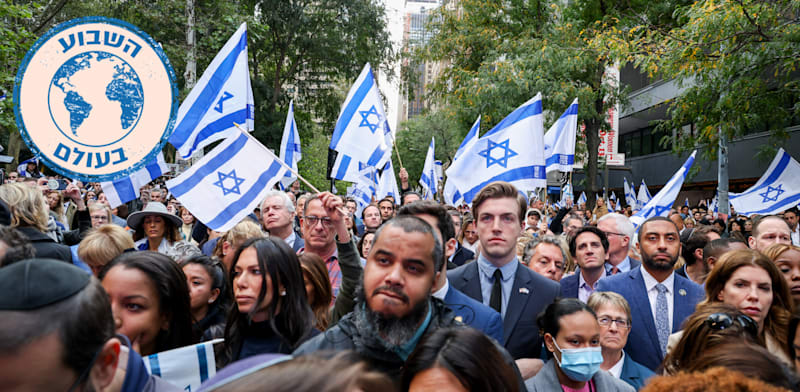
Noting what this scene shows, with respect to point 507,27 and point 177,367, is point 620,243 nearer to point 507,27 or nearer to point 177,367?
point 177,367

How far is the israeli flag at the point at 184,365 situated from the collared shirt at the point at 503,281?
6.09 feet

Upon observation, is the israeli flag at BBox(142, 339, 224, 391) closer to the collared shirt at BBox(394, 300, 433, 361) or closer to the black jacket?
the collared shirt at BBox(394, 300, 433, 361)

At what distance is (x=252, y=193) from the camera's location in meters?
5.22

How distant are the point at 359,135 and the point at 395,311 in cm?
546

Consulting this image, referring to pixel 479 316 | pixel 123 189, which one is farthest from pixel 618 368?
pixel 123 189

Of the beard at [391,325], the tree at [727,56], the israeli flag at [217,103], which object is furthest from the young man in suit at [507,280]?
the tree at [727,56]

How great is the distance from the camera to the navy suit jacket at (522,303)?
340 centimetres

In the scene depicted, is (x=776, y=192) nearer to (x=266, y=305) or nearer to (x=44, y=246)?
(x=266, y=305)

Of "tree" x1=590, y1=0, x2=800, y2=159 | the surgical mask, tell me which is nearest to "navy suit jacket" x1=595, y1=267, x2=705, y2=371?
the surgical mask

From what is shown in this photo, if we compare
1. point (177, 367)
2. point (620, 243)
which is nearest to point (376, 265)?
point (177, 367)

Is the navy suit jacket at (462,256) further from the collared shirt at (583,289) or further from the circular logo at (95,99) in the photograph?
the circular logo at (95,99)

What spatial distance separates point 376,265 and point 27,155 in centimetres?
4207

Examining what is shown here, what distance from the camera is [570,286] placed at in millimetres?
4961

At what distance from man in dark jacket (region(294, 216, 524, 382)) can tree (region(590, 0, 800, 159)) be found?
815cm
